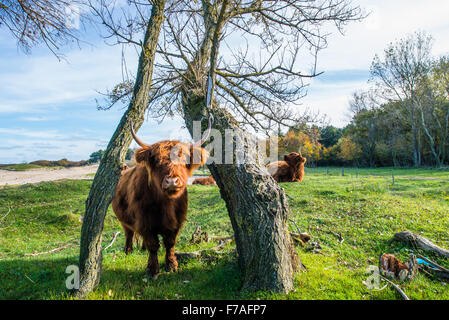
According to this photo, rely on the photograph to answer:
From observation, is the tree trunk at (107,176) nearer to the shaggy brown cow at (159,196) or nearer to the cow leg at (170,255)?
the shaggy brown cow at (159,196)

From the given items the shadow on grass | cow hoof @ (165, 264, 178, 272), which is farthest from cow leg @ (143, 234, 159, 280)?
cow hoof @ (165, 264, 178, 272)

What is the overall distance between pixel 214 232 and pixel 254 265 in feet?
14.7

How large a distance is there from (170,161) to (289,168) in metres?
14.7

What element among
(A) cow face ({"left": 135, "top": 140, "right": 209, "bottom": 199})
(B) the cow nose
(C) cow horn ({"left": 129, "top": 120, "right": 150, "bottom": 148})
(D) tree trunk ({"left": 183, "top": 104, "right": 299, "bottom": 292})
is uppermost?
(C) cow horn ({"left": 129, "top": 120, "right": 150, "bottom": 148})

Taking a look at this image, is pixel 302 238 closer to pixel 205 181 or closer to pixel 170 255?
pixel 170 255

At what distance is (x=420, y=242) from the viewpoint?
568cm

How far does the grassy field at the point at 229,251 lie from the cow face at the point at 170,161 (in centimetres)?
156

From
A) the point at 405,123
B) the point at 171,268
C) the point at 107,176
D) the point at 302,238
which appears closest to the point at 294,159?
the point at 302,238

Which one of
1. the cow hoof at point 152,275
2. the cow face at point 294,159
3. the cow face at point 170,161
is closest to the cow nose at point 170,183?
the cow face at point 170,161

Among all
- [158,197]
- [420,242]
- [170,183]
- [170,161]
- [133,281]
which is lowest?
[133,281]

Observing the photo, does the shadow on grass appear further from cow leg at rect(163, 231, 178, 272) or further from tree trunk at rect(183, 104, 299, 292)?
tree trunk at rect(183, 104, 299, 292)

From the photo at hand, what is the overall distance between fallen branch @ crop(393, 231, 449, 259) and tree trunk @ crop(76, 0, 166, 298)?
21.1ft

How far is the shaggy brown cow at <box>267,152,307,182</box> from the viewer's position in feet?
57.7

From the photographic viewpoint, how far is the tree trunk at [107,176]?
3.60m
